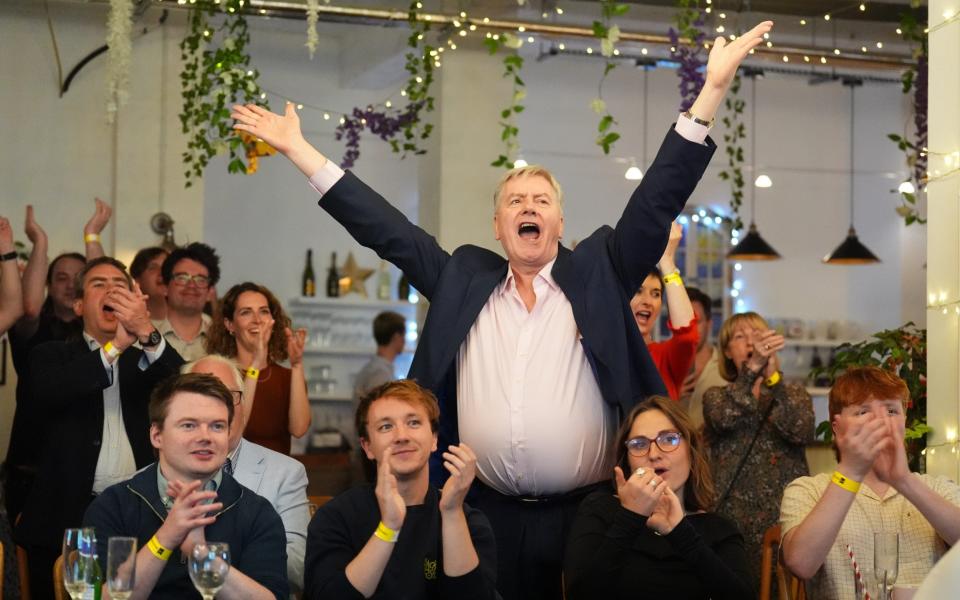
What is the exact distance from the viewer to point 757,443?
A: 14.5 feet

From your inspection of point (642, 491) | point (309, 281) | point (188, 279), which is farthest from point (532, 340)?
point (309, 281)

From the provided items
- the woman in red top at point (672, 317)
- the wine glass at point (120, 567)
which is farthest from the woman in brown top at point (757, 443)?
the wine glass at point (120, 567)

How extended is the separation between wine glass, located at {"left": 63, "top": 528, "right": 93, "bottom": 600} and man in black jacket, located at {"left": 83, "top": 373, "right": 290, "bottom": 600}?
0.52 meters

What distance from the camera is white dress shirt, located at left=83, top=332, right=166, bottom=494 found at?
151 inches

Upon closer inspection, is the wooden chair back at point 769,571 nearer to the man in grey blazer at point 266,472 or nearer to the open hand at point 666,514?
the open hand at point 666,514

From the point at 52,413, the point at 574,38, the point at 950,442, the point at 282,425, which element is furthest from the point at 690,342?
the point at 574,38

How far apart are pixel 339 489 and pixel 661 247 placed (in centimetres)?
339

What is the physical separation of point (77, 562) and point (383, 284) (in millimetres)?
7200

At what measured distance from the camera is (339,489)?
6.16 meters

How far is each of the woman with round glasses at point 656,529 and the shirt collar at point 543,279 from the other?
0.38 metres

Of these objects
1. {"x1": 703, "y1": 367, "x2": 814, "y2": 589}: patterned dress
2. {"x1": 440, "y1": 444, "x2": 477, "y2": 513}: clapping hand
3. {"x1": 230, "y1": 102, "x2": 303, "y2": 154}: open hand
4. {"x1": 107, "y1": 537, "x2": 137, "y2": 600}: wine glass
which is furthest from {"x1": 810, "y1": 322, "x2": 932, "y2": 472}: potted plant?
{"x1": 107, "y1": 537, "x2": 137, "y2": 600}: wine glass

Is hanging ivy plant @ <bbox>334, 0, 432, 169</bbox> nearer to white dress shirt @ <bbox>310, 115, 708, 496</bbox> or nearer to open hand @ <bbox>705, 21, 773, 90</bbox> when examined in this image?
white dress shirt @ <bbox>310, 115, 708, 496</bbox>

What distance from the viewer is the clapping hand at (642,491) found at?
2818mm

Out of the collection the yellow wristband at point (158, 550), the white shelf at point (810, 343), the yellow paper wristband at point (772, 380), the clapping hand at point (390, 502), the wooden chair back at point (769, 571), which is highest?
the white shelf at point (810, 343)
